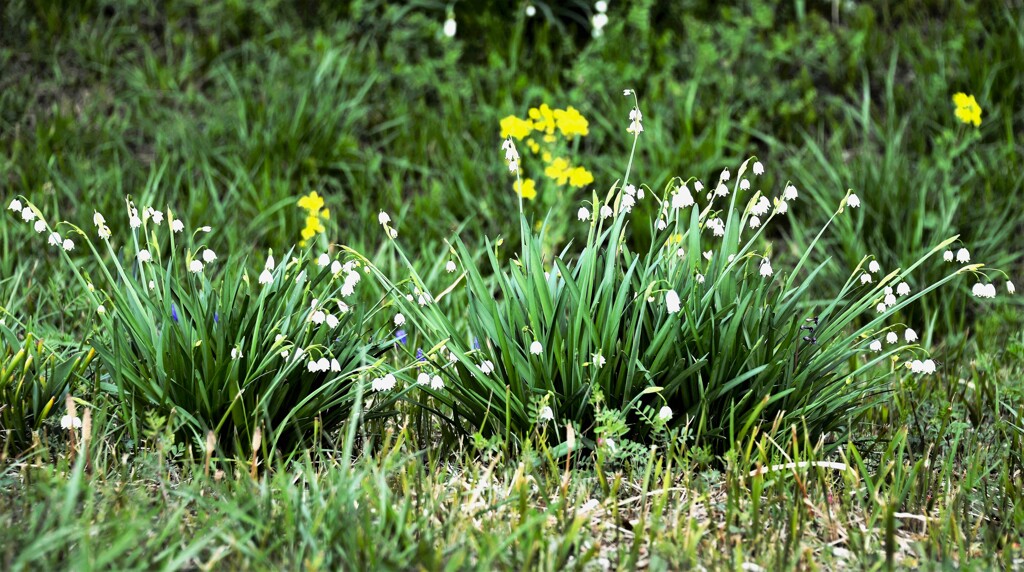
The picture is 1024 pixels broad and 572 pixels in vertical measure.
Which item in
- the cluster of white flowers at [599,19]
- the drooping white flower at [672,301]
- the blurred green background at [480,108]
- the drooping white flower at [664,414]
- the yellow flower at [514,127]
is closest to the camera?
the drooping white flower at [672,301]

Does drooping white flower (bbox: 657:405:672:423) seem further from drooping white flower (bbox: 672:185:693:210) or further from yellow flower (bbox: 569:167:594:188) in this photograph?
yellow flower (bbox: 569:167:594:188)

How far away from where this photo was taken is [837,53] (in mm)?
5383

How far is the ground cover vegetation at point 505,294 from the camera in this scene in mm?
2168

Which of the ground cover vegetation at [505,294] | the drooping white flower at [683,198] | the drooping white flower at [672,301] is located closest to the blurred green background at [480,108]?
the ground cover vegetation at [505,294]

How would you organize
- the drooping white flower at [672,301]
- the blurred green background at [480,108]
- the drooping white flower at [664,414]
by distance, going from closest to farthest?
the drooping white flower at [672,301] → the drooping white flower at [664,414] → the blurred green background at [480,108]

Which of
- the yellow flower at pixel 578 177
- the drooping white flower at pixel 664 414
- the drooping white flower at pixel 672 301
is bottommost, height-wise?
the drooping white flower at pixel 664 414

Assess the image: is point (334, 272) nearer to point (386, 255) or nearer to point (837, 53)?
point (386, 255)

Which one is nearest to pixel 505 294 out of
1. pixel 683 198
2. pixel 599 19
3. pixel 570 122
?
pixel 683 198

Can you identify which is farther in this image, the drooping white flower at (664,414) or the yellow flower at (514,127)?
the yellow flower at (514,127)

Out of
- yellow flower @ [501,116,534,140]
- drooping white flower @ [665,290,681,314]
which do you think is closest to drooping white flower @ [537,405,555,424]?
drooping white flower @ [665,290,681,314]

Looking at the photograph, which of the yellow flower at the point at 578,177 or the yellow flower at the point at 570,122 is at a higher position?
the yellow flower at the point at 570,122

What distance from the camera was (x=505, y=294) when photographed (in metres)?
2.56

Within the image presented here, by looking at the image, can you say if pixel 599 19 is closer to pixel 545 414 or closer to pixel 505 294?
pixel 505 294

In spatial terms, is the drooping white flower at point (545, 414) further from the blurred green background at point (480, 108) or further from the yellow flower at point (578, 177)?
the blurred green background at point (480, 108)
